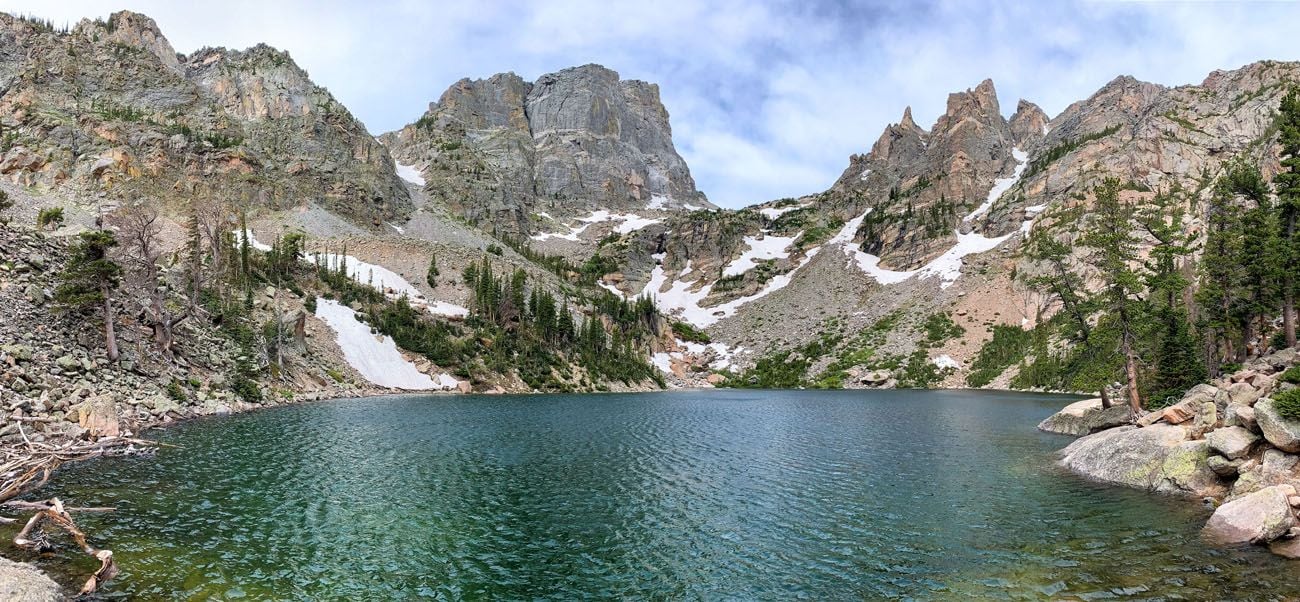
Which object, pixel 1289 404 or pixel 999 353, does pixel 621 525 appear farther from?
pixel 999 353

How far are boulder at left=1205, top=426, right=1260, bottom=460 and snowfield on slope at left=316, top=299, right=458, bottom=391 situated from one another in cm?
8271

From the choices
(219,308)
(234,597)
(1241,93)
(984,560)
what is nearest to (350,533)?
(234,597)

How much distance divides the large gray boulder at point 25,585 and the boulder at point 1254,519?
28.8 m

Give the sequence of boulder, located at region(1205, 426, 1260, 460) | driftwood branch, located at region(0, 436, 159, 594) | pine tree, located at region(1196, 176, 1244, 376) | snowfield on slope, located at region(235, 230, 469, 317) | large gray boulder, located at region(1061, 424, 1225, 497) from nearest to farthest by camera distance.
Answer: driftwood branch, located at region(0, 436, 159, 594)
boulder, located at region(1205, 426, 1260, 460)
large gray boulder, located at region(1061, 424, 1225, 497)
pine tree, located at region(1196, 176, 1244, 376)
snowfield on slope, located at region(235, 230, 469, 317)

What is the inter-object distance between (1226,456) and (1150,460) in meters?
3.83

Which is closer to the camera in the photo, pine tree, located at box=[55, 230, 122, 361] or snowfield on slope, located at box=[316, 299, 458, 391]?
pine tree, located at box=[55, 230, 122, 361]

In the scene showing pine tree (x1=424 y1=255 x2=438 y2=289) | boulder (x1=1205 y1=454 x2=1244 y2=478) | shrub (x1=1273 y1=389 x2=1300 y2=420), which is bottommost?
boulder (x1=1205 y1=454 x2=1244 y2=478)

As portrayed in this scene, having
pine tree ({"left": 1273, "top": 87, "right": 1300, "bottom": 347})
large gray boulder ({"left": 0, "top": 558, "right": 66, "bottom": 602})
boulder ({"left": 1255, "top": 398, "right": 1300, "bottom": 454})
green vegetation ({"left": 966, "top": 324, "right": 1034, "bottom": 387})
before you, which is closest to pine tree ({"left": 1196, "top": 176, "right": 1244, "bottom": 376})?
pine tree ({"left": 1273, "top": 87, "right": 1300, "bottom": 347})

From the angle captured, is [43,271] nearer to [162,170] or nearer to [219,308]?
[219,308]

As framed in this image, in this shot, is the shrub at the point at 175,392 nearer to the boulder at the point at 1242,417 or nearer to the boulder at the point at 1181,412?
the boulder at the point at 1242,417

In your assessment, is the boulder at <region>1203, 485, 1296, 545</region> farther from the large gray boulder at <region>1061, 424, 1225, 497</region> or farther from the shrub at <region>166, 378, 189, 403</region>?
the shrub at <region>166, 378, 189, 403</region>

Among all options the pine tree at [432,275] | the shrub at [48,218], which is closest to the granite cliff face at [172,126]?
the pine tree at [432,275]

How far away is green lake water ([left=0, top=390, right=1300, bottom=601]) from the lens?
1445 centimetres

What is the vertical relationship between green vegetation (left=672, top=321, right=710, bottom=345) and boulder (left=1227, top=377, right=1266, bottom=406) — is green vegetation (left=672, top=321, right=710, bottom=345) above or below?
above
